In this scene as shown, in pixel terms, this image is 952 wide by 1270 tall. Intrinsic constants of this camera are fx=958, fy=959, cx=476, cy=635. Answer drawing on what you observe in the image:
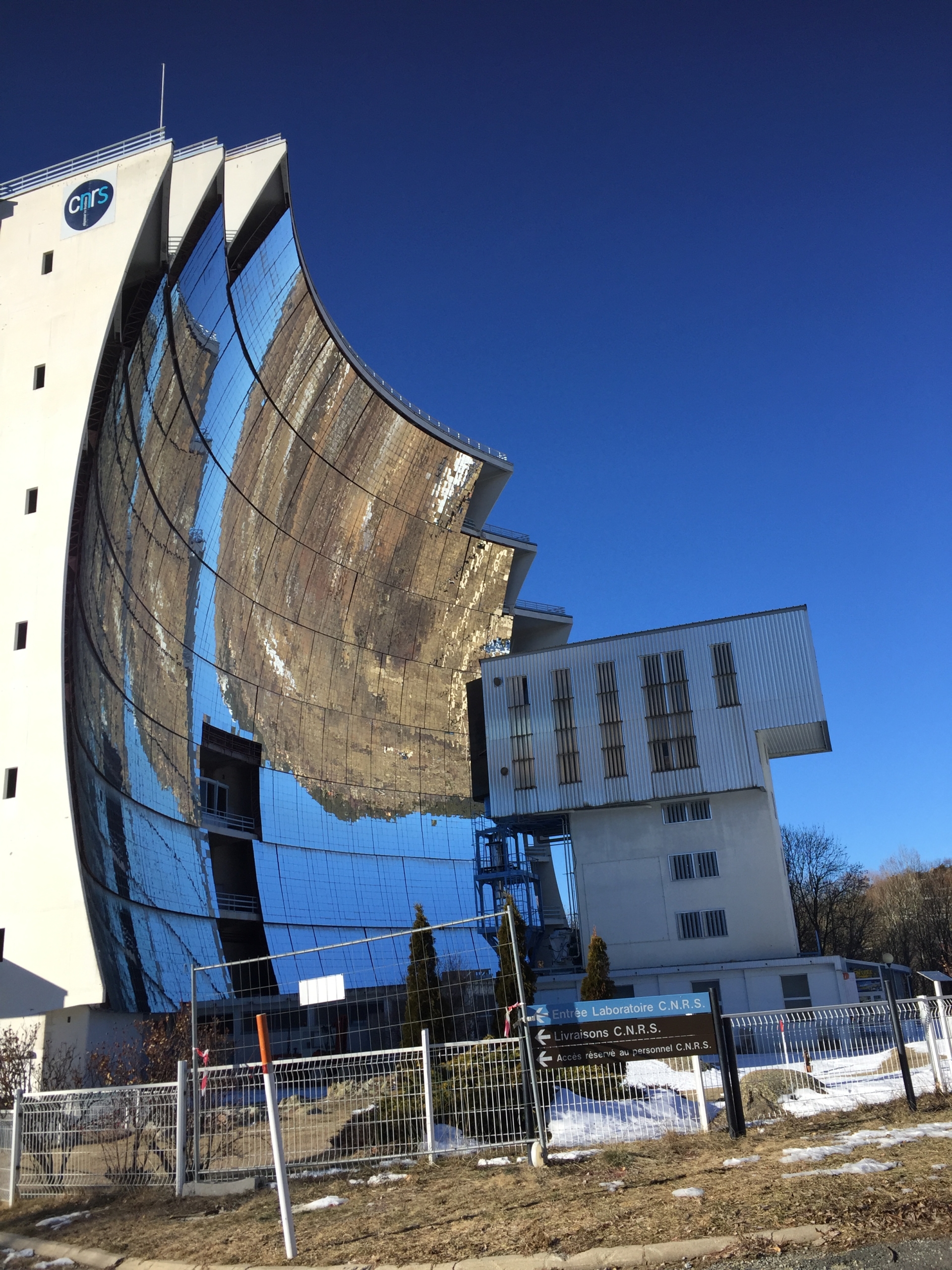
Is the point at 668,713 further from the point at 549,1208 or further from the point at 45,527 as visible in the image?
the point at 549,1208

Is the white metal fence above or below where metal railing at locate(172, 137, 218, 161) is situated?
below

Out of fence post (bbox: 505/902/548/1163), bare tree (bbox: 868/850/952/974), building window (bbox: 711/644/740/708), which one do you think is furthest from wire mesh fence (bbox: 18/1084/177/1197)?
bare tree (bbox: 868/850/952/974)

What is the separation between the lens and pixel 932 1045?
1272cm

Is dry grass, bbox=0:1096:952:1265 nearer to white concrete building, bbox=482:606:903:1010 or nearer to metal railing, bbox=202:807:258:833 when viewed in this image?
white concrete building, bbox=482:606:903:1010

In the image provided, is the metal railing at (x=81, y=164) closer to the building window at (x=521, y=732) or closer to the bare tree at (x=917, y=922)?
the building window at (x=521, y=732)

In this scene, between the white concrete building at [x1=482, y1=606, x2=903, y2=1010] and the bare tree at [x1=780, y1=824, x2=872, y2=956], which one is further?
the bare tree at [x1=780, y1=824, x2=872, y2=956]

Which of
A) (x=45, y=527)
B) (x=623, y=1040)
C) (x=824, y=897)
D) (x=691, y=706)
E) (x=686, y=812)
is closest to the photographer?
(x=623, y=1040)

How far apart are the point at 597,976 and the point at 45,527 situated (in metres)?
22.5

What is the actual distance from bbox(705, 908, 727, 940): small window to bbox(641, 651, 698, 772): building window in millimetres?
5834

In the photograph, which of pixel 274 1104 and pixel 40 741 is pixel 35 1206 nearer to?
pixel 274 1104

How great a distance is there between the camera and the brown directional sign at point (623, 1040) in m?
10.9

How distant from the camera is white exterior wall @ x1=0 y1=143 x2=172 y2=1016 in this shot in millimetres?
24125

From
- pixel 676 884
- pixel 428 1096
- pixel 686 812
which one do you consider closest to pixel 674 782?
pixel 686 812

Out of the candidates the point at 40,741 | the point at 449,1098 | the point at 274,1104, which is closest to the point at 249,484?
the point at 40,741
